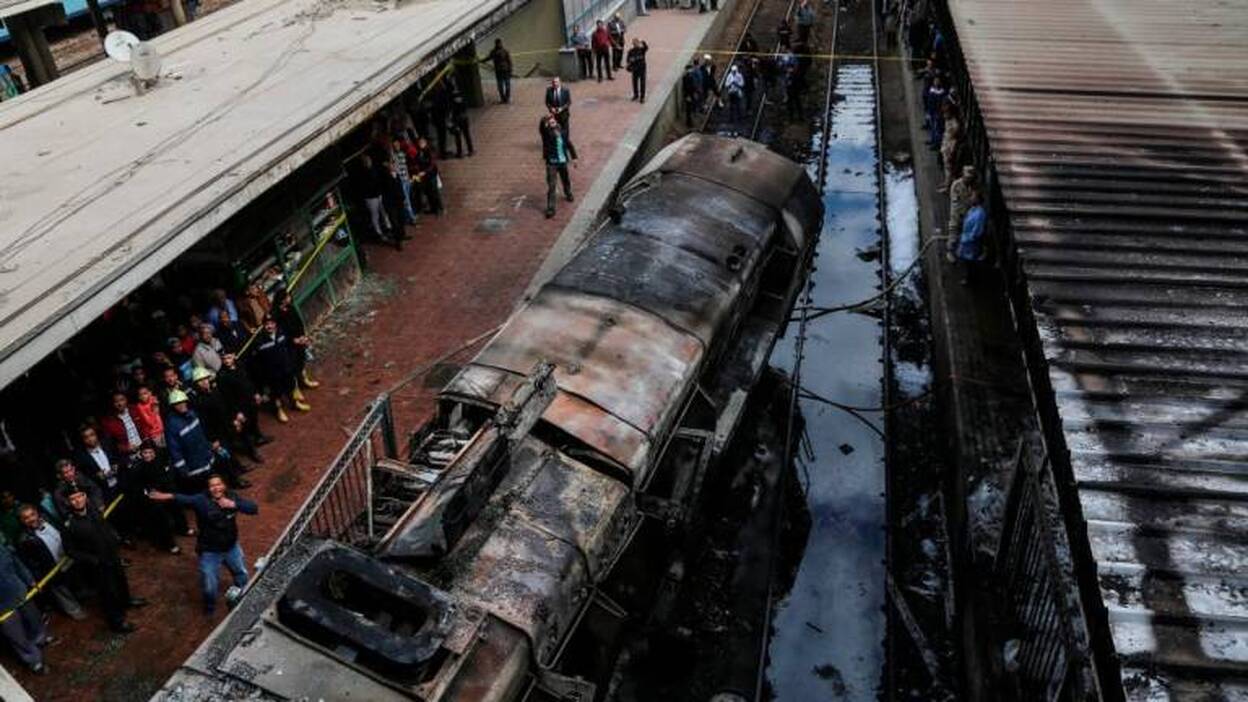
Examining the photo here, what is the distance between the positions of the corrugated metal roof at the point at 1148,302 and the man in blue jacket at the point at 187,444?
763 cm

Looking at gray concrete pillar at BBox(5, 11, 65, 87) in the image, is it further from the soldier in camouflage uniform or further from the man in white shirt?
the soldier in camouflage uniform

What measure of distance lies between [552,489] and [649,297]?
8.70ft

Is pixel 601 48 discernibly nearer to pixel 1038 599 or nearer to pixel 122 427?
pixel 122 427

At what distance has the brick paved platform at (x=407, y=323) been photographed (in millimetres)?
8336

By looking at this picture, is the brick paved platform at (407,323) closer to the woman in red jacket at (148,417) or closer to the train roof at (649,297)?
the woman in red jacket at (148,417)

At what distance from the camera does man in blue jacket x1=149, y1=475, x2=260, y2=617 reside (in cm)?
789

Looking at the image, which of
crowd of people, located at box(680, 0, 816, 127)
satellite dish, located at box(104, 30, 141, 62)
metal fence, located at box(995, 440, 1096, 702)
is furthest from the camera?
crowd of people, located at box(680, 0, 816, 127)

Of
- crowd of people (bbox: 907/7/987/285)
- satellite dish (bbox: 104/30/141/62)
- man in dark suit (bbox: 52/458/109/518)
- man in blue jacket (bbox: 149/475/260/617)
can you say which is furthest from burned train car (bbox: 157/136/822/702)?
satellite dish (bbox: 104/30/141/62)

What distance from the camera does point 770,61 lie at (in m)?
22.0

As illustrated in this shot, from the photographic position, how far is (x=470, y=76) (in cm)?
2120

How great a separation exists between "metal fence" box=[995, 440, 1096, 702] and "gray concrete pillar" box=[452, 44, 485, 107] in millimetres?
16040

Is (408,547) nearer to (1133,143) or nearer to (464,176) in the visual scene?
(1133,143)

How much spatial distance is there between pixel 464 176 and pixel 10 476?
36.2 ft

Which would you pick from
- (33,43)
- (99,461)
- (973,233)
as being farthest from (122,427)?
(973,233)
